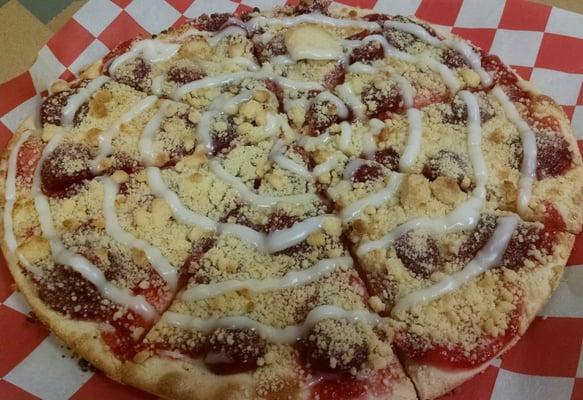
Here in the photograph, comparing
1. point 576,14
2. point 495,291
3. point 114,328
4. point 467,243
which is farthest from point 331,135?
point 576,14

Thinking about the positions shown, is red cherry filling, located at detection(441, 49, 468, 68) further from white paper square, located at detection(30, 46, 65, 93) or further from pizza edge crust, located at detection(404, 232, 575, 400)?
white paper square, located at detection(30, 46, 65, 93)

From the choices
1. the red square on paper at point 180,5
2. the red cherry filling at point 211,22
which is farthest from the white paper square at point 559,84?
the red square on paper at point 180,5

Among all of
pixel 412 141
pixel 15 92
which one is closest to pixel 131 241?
pixel 412 141

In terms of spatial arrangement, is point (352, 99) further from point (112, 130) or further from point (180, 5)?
point (180, 5)

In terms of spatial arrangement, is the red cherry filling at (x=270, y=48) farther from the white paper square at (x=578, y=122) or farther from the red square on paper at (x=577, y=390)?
the red square on paper at (x=577, y=390)

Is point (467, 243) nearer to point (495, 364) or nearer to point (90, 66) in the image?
point (495, 364)
